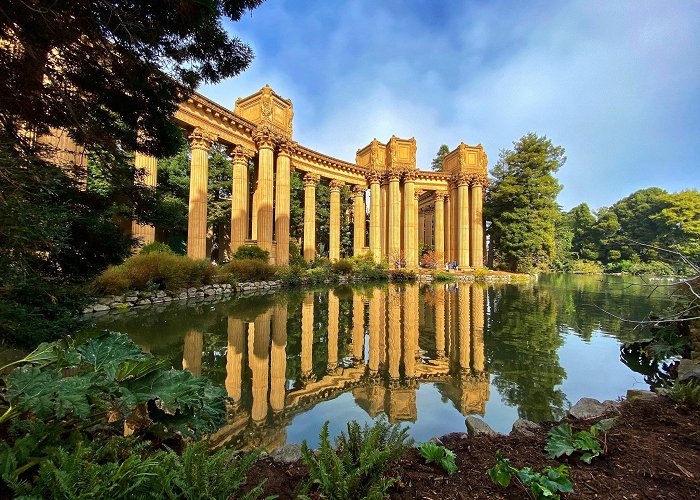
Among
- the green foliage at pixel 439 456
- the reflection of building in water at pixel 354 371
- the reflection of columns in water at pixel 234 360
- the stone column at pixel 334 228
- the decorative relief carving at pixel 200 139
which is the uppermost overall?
the decorative relief carving at pixel 200 139

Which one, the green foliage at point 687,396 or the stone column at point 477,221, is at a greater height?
the stone column at point 477,221

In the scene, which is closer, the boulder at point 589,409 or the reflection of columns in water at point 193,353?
the boulder at point 589,409

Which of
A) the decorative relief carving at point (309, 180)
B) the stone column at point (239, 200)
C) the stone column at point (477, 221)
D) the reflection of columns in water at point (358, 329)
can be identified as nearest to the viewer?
the reflection of columns in water at point (358, 329)

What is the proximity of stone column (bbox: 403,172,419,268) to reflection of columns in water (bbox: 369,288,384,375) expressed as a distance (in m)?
16.3

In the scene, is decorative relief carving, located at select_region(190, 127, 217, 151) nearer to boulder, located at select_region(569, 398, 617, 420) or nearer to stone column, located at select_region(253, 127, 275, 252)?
stone column, located at select_region(253, 127, 275, 252)

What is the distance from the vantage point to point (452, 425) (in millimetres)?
3051

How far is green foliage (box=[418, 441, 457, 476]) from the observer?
1.96 meters

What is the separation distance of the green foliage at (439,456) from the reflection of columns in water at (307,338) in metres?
2.52

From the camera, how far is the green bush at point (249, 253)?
16.2 metres

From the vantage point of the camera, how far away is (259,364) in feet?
15.0

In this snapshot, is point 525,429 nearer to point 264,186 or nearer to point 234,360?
point 234,360

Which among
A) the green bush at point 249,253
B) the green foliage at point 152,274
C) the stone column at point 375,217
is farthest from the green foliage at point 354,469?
the stone column at point 375,217

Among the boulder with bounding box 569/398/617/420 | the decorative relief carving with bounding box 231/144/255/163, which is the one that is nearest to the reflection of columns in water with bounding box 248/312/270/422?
the boulder with bounding box 569/398/617/420

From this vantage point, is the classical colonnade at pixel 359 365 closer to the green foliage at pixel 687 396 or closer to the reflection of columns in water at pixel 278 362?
the reflection of columns in water at pixel 278 362
